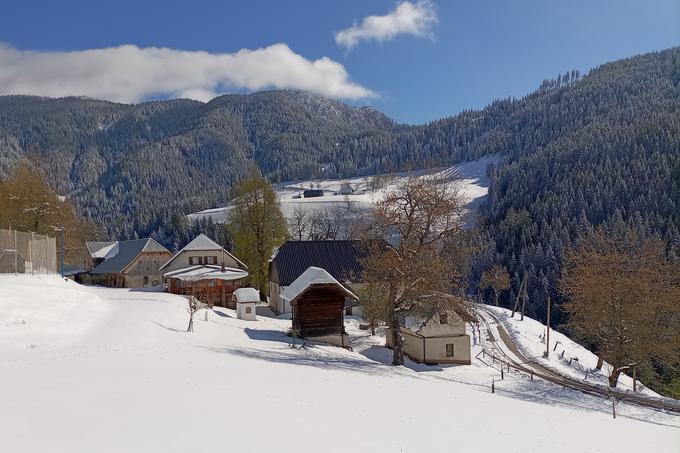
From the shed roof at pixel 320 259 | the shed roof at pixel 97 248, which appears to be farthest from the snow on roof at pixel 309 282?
the shed roof at pixel 97 248

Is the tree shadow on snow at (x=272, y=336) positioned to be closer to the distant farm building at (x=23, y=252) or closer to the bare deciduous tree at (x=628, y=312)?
the distant farm building at (x=23, y=252)

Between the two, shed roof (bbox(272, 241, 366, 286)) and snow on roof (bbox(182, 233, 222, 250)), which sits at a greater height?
snow on roof (bbox(182, 233, 222, 250))

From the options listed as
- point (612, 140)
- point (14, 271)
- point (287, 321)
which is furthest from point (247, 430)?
point (612, 140)

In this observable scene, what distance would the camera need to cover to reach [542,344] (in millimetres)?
49531

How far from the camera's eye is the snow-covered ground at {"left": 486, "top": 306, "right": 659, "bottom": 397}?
134 feet

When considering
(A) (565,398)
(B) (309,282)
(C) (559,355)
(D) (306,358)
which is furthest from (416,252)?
(C) (559,355)

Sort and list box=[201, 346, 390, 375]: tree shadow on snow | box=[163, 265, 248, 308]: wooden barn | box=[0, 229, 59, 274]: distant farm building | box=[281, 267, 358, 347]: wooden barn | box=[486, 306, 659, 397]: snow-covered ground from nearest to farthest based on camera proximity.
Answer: box=[201, 346, 390, 375]: tree shadow on snow < box=[0, 229, 59, 274]: distant farm building < box=[281, 267, 358, 347]: wooden barn < box=[486, 306, 659, 397]: snow-covered ground < box=[163, 265, 248, 308]: wooden barn

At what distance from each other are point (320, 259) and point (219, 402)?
1629 inches

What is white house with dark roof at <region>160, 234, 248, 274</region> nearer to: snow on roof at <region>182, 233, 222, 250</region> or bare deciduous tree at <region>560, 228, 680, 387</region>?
snow on roof at <region>182, 233, 222, 250</region>

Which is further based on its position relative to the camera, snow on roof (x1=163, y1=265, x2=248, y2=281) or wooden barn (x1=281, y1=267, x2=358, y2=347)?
snow on roof (x1=163, y1=265, x2=248, y2=281)

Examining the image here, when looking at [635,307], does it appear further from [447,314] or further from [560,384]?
[447,314]

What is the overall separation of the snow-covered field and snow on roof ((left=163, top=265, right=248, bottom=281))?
22429 mm

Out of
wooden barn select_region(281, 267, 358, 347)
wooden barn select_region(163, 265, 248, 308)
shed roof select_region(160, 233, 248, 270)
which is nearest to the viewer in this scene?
wooden barn select_region(281, 267, 358, 347)

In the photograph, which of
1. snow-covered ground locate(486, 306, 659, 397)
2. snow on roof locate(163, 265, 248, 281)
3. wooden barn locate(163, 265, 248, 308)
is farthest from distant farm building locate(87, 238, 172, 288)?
snow-covered ground locate(486, 306, 659, 397)
